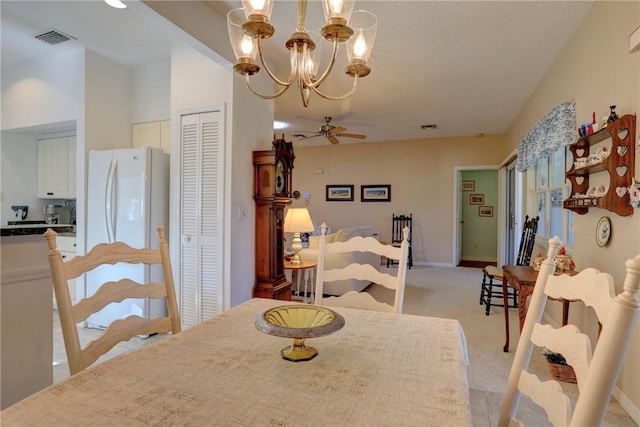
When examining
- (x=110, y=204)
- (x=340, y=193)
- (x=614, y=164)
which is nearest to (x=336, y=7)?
(x=614, y=164)

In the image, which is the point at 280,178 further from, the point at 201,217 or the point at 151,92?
the point at 151,92

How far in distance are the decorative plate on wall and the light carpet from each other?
0.96 metres

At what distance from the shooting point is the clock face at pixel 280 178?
3203mm

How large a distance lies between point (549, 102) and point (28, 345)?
4515 mm

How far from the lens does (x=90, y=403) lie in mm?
771

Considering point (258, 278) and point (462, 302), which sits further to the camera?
point (462, 302)

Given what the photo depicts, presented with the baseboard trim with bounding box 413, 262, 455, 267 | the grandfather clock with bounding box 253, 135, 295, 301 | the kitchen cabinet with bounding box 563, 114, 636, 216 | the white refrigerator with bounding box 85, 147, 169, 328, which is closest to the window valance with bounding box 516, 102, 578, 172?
the kitchen cabinet with bounding box 563, 114, 636, 216

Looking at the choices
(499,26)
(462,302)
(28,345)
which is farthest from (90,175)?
(462,302)

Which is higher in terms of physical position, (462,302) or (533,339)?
(533,339)

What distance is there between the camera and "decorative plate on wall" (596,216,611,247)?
2164mm

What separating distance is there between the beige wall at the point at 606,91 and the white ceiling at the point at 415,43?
225 millimetres

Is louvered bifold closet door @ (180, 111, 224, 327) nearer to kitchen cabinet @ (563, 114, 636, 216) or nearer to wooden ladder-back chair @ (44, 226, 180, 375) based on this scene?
wooden ladder-back chair @ (44, 226, 180, 375)

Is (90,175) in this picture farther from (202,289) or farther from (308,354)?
(308,354)

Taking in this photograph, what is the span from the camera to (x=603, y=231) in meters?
2.23
